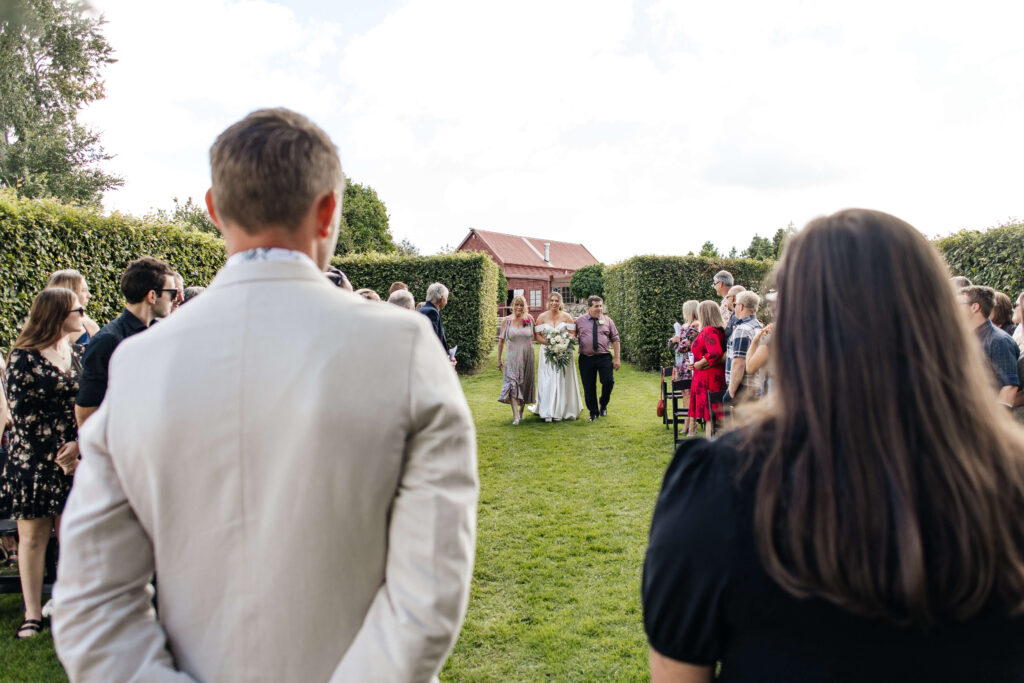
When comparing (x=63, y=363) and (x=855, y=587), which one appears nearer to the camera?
→ (x=855, y=587)

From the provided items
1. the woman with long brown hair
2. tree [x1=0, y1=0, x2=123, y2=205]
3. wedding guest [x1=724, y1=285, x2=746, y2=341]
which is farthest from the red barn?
the woman with long brown hair

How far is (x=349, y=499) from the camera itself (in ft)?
3.91

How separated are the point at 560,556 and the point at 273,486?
13.8 ft

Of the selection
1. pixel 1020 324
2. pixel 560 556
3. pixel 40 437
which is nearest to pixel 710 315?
pixel 1020 324

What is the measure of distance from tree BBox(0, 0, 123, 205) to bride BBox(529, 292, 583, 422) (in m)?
20.4

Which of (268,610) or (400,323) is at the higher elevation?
(400,323)

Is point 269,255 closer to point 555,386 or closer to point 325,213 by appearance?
point 325,213

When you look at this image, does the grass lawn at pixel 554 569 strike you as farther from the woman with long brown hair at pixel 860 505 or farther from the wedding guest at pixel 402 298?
the woman with long brown hair at pixel 860 505

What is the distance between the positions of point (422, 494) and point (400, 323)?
0.34 m

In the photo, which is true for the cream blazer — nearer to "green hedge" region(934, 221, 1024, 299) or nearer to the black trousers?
the black trousers

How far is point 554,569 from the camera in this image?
4789mm

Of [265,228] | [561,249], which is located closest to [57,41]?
[265,228]

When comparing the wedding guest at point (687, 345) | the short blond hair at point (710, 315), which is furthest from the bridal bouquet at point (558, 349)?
the short blond hair at point (710, 315)

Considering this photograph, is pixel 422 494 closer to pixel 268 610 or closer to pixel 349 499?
pixel 349 499
